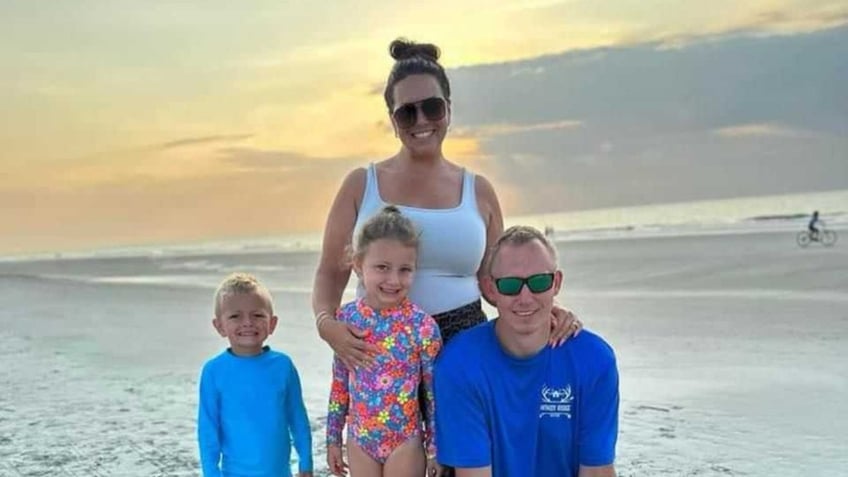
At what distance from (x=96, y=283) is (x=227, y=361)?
2466 cm

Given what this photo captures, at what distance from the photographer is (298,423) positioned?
12.5 ft

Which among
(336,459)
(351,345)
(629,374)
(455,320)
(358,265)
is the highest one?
(629,374)

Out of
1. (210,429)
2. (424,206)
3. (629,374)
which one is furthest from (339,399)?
(629,374)

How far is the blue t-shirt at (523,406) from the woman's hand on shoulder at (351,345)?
0.88 feet

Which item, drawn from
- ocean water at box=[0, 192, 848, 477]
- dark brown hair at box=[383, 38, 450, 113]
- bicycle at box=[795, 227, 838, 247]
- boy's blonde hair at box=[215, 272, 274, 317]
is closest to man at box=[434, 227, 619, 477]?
dark brown hair at box=[383, 38, 450, 113]

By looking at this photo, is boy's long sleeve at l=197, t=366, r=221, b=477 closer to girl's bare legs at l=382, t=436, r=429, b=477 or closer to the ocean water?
girl's bare legs at l=382, t=436, r=429, b=477

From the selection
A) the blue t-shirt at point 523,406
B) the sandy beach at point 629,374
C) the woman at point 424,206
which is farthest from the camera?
the sandy beach at point 629,374

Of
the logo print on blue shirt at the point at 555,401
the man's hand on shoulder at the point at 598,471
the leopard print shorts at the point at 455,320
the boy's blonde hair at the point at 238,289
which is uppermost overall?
the boy's blonde hair at the point at 238,289

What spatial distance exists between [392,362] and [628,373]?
6041 mm

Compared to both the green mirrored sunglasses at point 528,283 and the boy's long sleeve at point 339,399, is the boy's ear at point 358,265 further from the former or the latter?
the green mirrored sunglasses at point 528,283

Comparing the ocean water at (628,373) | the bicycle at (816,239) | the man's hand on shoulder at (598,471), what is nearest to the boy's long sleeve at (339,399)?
the man's hand on shoulder at (598,471)

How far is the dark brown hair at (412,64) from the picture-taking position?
11.5 feet

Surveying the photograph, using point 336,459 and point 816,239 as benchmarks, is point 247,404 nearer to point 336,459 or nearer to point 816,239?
point 336,459

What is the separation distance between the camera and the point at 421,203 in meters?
3.54
